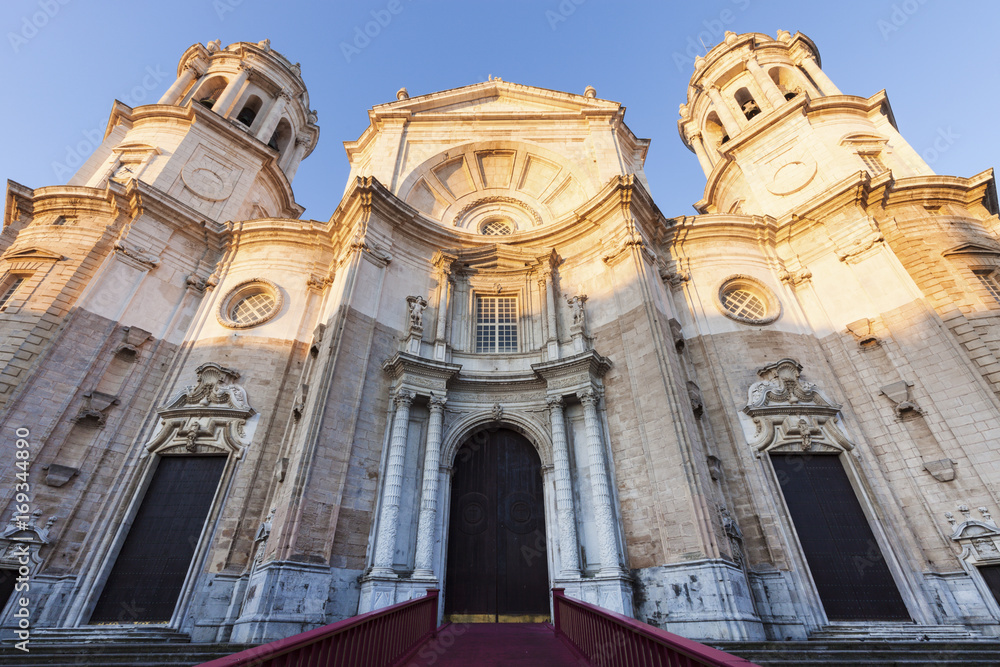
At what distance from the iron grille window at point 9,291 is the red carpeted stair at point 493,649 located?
18.3 meters

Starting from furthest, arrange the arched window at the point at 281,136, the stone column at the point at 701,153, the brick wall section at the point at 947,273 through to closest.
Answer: the stone column at the point at 701,153 < the arched window at the point at 281,136 < the brick wall section at the point at 947,273

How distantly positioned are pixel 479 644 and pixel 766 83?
104 feet

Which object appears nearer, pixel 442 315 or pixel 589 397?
pixel 589 397

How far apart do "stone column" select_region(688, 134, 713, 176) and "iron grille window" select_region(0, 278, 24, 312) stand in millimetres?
34640

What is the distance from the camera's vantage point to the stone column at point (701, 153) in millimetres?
30766

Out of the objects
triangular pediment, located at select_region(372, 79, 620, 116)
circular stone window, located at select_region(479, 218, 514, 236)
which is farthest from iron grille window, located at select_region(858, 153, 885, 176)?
circular stone window, located at select_region(479, 218, 514, 236)

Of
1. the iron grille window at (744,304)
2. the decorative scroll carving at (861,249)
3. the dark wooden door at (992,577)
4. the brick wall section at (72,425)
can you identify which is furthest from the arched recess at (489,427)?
the decorative scroll carving at (861,249)

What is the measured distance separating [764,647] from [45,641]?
15.9 m

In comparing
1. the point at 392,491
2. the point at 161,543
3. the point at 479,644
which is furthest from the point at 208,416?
the point at 479,644

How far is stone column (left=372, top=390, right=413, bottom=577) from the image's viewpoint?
473 inches

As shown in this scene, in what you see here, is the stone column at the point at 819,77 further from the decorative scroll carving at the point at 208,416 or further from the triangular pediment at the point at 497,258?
the decorative scroll carving at the point at 208,416

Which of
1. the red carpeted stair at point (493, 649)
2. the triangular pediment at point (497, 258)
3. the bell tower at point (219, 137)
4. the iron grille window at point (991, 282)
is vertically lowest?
the red carpeted stair at point (493, 649)

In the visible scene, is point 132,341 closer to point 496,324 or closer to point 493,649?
point 496,324

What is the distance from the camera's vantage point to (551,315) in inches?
687
